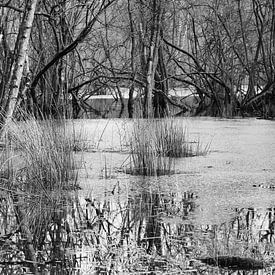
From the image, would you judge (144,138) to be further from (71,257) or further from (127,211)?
(71,257)

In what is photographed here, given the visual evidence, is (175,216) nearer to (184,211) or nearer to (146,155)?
(184,211)

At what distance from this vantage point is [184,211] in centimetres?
360

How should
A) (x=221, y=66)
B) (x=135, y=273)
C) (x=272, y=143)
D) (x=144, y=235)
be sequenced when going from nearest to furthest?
(x=135, y=273)
(x=144, y=235)
(x=272, y=143)
(x=221, y=66)

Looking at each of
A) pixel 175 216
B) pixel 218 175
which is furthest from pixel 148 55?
pixel 175 216

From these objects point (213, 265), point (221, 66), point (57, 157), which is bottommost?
point (213, 265)

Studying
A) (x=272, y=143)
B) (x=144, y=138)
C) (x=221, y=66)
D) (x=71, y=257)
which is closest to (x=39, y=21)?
(x=221, y=66)

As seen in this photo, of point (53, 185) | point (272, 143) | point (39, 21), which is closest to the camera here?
point (53, 185)

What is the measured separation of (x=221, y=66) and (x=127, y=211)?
29.4 ft

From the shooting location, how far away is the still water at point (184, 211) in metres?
2.65

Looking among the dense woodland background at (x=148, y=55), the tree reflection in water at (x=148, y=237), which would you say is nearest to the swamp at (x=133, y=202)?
the tree reflection in water at (x=148, y=237)

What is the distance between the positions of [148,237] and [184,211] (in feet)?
2.06

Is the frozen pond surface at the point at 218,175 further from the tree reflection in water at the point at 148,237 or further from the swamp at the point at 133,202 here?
the tree reflection in water at the point at 148,237

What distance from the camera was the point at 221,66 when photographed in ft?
40.1

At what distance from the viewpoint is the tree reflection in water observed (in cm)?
252
